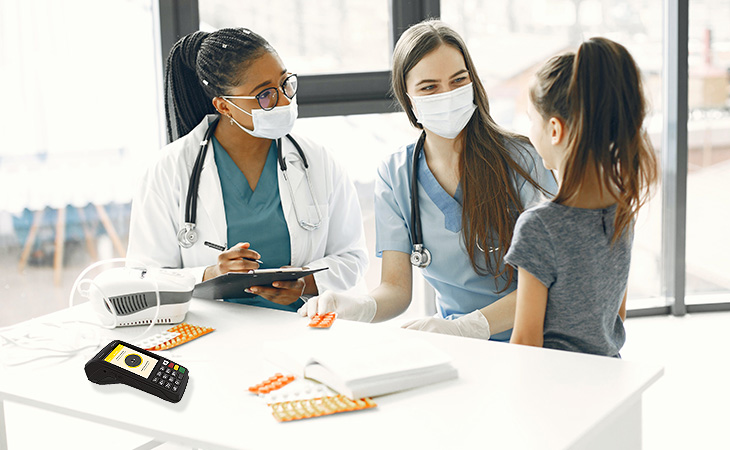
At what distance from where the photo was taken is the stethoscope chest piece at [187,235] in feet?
5.77

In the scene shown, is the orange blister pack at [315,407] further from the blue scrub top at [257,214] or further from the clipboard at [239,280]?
the blue scrub top at [257,214]

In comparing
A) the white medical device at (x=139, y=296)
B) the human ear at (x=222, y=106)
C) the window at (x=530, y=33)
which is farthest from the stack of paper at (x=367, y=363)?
the window at (x=530, y=33)

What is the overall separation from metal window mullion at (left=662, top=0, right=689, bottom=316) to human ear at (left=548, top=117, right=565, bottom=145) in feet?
6.14

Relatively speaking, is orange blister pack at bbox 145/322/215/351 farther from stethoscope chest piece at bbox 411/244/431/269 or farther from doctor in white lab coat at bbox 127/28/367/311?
stethoscope chest piece at bbox 411/244/431/269

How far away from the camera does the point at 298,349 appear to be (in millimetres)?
1228

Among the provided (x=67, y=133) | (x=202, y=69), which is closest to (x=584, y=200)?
(x=202, y=69)

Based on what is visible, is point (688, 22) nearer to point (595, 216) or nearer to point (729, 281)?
point (729, 281)

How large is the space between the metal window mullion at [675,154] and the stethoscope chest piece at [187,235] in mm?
2035

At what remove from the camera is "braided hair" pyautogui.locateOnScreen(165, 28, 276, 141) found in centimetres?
181

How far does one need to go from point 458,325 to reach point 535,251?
0.38 meters

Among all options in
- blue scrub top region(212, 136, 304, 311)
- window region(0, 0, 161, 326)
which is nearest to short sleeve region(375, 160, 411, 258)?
blue scrub top region(212, 136, 304, 311)

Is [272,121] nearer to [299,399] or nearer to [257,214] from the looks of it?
[257,214]

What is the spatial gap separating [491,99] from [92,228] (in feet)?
5.14

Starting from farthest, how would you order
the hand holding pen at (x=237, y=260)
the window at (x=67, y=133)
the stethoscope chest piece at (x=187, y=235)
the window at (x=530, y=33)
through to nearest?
the window at (x=530, y=33)
the window at (x=67, y=133)
the stethoscope chest piece at (x=187, y=235)
the hand holding pen at (x=237, y=260)
